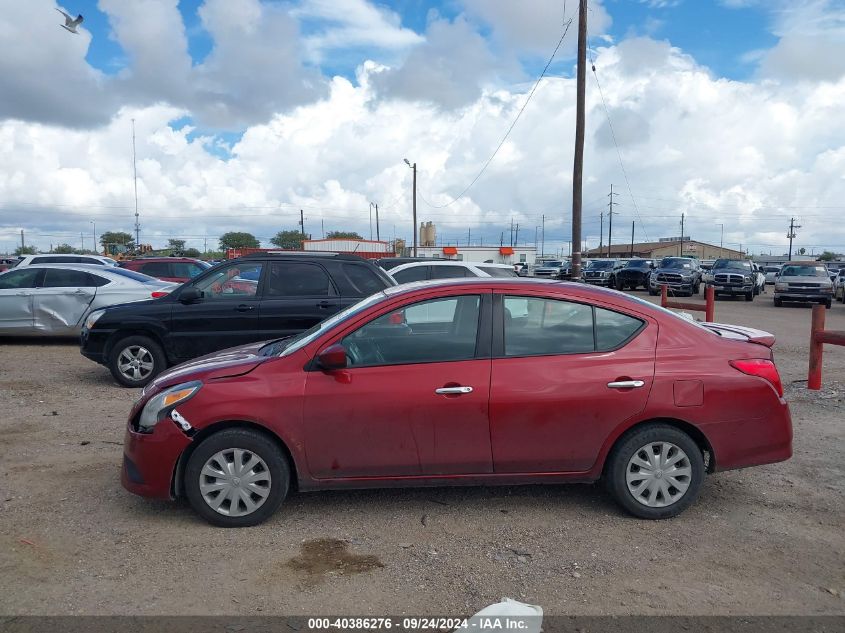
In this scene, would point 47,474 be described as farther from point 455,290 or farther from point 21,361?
point 21,361

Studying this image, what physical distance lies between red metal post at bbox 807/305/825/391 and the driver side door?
5675mm

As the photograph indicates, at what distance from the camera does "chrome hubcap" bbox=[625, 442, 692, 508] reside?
4453 millimetres

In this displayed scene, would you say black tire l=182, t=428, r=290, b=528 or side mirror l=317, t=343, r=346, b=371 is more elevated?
side mirror l=317, t=343, r=346, b=371

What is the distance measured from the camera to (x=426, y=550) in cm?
407

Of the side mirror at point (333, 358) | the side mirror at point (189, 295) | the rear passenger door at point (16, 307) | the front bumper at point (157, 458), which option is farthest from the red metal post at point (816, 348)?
the rear passenger door at point (16, 307)

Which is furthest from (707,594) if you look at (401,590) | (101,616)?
(101,616)

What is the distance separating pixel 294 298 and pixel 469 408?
4.66 meters

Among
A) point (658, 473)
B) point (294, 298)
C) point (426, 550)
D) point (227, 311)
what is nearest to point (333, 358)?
point (426, 550)

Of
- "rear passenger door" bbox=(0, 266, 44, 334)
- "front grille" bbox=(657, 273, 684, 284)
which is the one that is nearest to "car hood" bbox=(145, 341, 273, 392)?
"rear passenger door" bbox=(0, 266, 44, 334)

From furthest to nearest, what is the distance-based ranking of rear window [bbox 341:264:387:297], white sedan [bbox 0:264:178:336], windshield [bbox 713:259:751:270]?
windshield [bbox 713:259:751:270] < white sedan [bbox 0:264:178:336] < rear window [bbox 341:264:387:297]

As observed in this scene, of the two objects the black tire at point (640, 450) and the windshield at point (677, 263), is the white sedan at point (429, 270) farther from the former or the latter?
the windshield at point (677, 263)

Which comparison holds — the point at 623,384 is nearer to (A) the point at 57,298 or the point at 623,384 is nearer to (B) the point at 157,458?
(B) the point at 157,458

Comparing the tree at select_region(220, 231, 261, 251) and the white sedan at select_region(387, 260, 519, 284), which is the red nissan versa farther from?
the tree at select_region(220, 231, 261, 251)

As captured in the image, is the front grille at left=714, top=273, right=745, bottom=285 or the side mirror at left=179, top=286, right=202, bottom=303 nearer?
the side mirror at left=179, top=286, right=202, bottom=303
